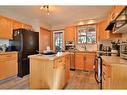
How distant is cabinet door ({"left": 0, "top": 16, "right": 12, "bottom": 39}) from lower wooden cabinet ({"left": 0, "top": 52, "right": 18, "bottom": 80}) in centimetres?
69

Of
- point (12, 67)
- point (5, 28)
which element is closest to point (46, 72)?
point (12, 67)

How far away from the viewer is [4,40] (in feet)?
13.9

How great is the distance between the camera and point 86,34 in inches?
214

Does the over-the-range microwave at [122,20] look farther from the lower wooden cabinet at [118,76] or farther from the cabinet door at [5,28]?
the cabinet door at [5,28]

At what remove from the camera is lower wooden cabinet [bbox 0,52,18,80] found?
343cm

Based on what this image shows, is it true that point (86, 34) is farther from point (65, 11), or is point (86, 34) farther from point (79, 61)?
point (65, 11)

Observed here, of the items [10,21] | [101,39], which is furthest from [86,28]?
[10,21]

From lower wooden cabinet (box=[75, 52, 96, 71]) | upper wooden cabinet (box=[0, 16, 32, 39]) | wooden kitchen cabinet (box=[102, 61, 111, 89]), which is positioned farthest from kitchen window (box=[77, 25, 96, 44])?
wooden kitchen cabinet (box=[102, 61, 111, 89])

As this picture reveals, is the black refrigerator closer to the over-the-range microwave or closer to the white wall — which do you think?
the white wall

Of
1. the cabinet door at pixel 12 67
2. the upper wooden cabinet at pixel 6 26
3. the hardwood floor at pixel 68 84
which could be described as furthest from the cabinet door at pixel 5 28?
the hardwood floor at pixel 68 84
